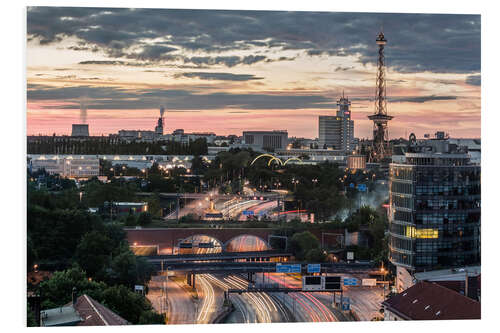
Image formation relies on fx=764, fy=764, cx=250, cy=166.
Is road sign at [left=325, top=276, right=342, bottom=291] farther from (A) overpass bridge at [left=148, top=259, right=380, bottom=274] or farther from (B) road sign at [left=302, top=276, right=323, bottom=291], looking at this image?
(A) overpass bridge at [left=148, top=259, right=380, bottom=274]

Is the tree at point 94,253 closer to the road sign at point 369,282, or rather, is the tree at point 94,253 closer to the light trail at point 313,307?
the light trail at point 313,307

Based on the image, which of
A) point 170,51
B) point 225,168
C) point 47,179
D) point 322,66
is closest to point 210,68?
point 170,51

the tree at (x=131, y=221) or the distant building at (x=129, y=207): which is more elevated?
the distant building at (x=129, y=207)

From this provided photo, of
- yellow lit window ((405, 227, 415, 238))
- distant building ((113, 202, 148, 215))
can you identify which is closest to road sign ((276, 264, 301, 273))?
yellow lit window ((405, 227, 415, 238))

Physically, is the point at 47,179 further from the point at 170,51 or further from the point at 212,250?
the point at 170,51

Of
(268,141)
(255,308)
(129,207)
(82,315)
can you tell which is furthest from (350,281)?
(268,141)

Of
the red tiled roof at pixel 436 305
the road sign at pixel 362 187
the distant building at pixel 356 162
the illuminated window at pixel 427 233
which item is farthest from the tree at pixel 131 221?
the distant building at pixel 356 162
